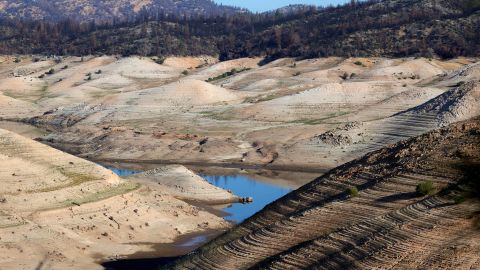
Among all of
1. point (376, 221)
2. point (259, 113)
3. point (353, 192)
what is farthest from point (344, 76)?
point (376, 221)

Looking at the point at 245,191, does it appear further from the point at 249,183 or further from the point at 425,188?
the point at 425,188

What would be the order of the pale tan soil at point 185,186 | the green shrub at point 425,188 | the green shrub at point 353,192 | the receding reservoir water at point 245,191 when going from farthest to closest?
1. the pale tan soil at point 185,186
2. the receding reservoir water at point 245,191
3. the green shrub at point 353,192
4. the green shrub at point 425,188

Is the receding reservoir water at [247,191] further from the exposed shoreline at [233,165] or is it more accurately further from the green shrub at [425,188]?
the green shrub at [425,188]

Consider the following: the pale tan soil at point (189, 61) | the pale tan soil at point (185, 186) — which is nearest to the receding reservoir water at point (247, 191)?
the pale tan soil at point (185, 186)

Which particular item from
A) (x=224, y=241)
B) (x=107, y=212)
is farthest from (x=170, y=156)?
(x=224, y=241)

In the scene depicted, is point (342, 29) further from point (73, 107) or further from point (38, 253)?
point (38, 253)
